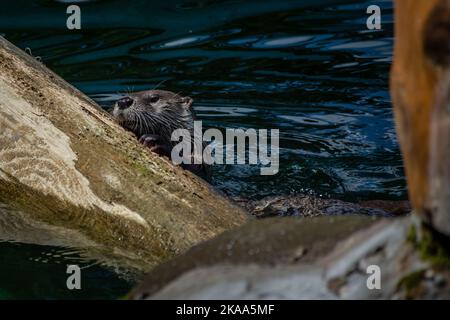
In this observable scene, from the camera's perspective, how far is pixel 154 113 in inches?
246

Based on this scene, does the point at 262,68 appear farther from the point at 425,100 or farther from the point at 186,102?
the point at 425,100

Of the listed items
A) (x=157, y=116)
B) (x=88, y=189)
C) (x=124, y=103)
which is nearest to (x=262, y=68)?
(x=157, y=116)

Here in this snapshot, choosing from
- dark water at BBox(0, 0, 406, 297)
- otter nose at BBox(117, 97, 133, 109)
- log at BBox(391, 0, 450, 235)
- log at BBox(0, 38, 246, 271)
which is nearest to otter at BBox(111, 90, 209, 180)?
otter nose at BBox(117, 97, 133, 109)

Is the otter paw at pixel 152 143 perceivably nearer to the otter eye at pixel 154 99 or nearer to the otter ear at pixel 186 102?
the otter eye at pixel 154 99

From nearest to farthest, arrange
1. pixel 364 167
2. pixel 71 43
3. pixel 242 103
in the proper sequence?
pixel 364 167
pixel 242 103
pixel 71 43

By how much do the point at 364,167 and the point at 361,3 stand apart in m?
3.34

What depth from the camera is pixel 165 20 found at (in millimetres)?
9430

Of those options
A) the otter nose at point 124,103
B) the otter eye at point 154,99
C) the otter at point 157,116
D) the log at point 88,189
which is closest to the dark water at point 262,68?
the otter at point 157,116

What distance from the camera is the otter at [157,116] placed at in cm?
580

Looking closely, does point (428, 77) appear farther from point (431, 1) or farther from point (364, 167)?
point (364, 167)

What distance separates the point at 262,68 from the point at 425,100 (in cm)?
608
